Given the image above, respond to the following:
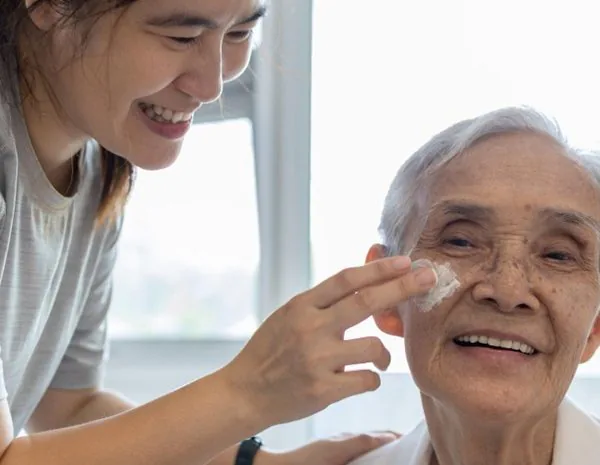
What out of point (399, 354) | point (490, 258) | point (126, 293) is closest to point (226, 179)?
point (126, 293)

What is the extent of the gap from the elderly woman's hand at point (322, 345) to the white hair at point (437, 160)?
0.27 m

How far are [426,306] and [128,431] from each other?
1.69 ft

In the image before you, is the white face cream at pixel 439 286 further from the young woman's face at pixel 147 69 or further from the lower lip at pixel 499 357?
the young woman's face at pixel 147 69

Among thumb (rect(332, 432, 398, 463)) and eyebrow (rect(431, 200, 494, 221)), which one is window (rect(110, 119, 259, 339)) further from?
eyebrow (rect(431, 200, 494, 221))

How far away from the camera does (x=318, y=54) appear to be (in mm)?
2158

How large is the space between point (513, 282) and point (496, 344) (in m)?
0.10

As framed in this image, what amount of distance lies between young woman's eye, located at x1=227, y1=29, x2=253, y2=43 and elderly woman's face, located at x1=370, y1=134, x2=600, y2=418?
441 mm

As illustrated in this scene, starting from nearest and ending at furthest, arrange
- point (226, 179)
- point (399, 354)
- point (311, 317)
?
point (311, 317)
point (399, 354)
point (226, 179)

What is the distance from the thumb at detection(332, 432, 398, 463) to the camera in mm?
1660

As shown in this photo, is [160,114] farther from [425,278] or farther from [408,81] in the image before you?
[408,81]

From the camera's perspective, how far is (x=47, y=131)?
4.83 ft

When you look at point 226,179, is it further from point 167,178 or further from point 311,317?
point 311,317

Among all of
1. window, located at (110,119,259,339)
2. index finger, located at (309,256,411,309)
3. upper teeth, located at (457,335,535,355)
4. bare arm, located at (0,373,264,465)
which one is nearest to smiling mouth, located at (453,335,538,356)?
upper teeth, located at (457,335,535,355)

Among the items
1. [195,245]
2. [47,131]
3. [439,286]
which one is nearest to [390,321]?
[439,286]
